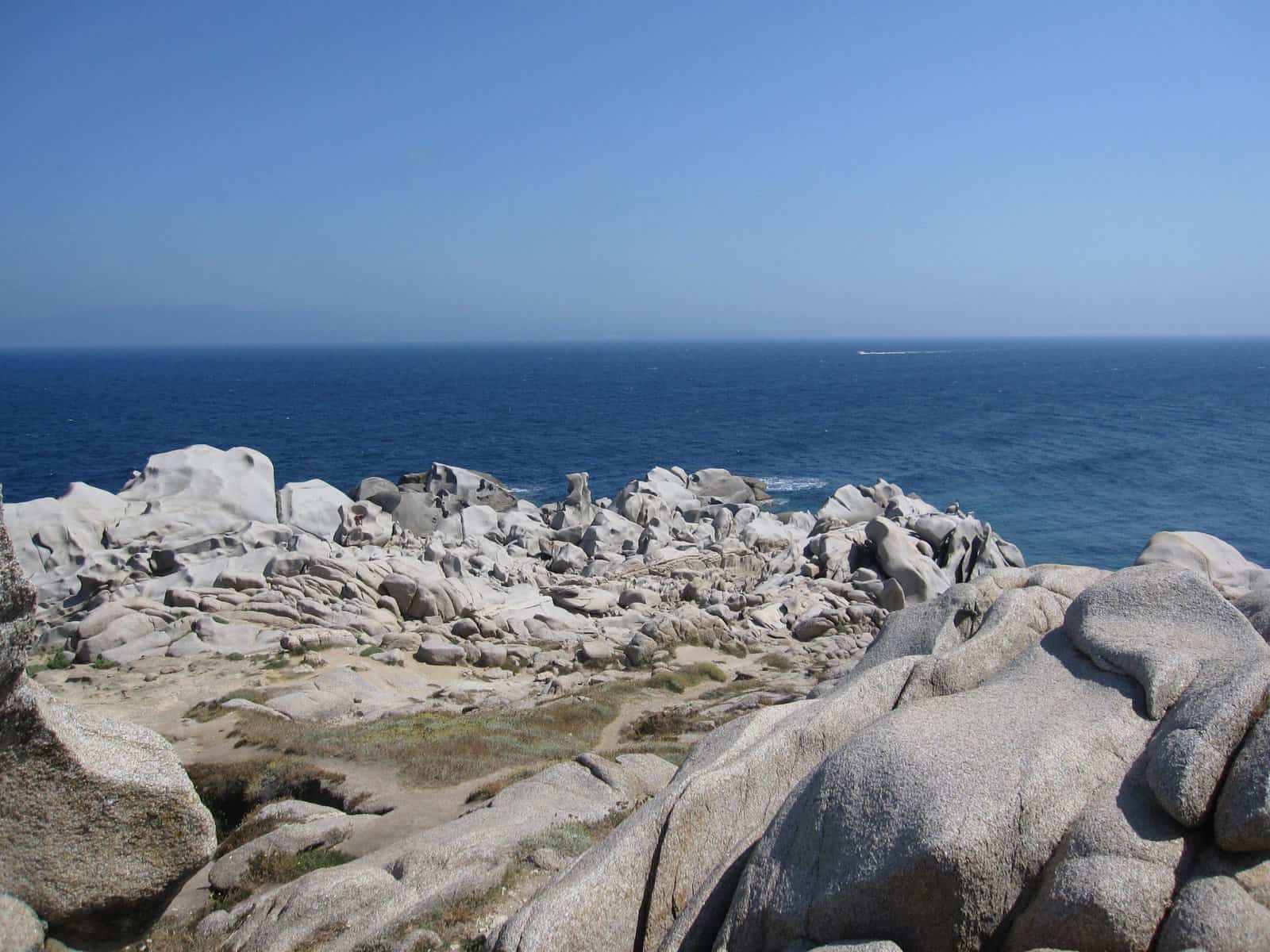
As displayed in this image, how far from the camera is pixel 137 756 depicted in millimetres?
11422

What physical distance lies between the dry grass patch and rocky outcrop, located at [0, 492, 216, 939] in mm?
6206

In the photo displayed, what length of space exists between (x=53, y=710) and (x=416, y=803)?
7146 mm

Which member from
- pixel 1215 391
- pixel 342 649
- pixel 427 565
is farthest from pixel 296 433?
pixel 1215 391

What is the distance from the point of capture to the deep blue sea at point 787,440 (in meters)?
64.1

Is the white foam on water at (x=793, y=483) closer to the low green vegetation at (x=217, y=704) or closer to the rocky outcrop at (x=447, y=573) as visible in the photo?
the rocky outcrop at (x=447, y=573)

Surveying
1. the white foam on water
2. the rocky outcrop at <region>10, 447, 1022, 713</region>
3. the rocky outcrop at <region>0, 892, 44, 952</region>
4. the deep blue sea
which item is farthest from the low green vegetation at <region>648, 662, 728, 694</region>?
the white foam on water

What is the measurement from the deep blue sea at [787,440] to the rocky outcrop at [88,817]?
4911 cm

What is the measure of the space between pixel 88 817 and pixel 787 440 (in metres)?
87.7

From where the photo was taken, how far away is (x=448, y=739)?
19750 millimetres

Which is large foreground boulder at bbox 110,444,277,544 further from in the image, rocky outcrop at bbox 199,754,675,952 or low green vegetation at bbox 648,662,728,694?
rocky outcrop at bbox 199,754,675,952

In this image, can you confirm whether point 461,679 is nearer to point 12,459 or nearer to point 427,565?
point 427,565

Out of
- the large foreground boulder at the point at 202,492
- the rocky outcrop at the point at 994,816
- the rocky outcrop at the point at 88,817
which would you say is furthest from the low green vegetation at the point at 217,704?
the large foreground boulder at the point at 202,492

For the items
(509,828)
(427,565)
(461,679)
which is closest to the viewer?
(509,828)

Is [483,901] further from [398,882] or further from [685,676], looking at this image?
[685,676]
